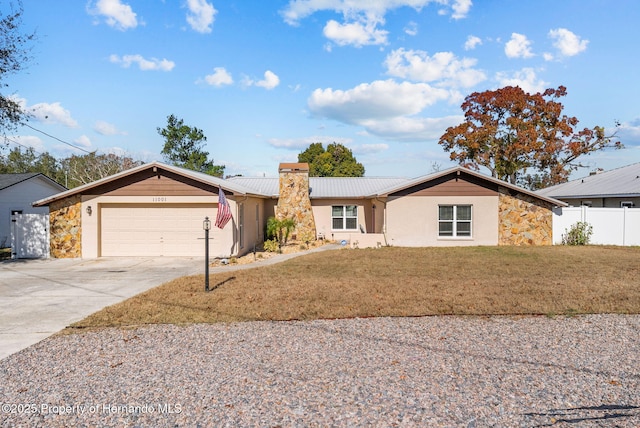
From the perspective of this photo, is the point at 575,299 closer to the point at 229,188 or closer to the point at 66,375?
the point at 66,375

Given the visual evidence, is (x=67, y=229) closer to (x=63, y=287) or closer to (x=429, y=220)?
(x=63, y=287)

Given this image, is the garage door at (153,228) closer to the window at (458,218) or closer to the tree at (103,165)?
the window at (458,218)

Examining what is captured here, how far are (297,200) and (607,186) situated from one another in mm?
17195

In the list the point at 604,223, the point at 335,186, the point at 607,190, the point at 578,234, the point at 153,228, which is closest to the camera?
the point at 153,228

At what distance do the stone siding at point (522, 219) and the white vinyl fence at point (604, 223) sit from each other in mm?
634

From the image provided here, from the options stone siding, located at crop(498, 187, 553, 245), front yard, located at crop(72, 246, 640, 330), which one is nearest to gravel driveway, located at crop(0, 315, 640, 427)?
front yard, located at crop(72, 246, 640, 330)

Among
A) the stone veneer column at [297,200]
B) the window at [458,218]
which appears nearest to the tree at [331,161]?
the stone veneer column at [297,200]

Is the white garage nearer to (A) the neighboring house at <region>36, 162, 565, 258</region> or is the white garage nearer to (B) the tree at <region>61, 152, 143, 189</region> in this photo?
(A) the neighboring house at <region>36, 162, 565, 258</region>

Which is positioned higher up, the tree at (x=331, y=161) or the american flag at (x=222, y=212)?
the tree at (x=331, y=161)

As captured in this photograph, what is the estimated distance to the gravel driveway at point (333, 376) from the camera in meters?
3.79

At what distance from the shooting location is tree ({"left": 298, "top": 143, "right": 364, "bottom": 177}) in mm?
48250

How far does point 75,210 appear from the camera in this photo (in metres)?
15.5

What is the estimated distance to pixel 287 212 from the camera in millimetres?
20953

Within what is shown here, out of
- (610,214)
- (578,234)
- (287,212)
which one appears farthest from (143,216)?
(610,214)
